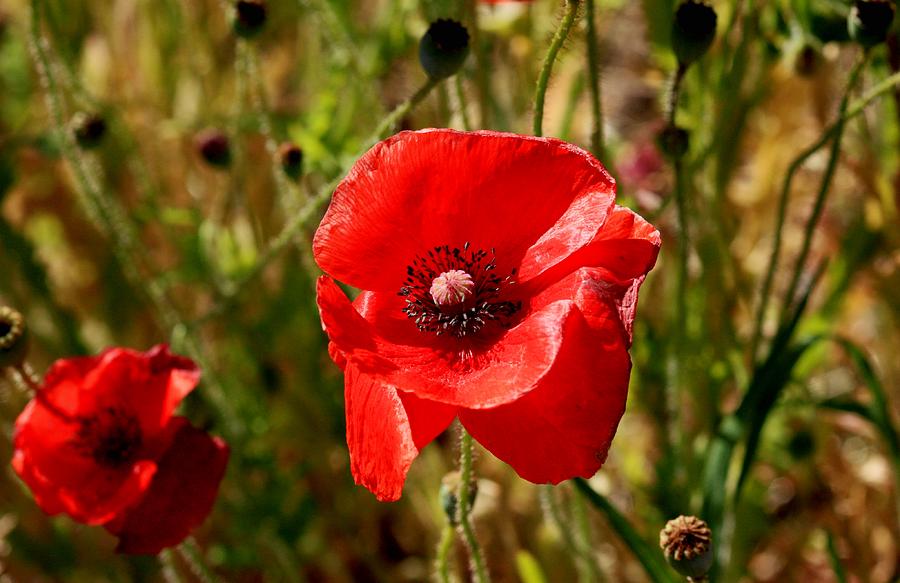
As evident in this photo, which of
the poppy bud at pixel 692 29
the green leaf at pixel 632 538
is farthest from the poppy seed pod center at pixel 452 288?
the poppy bud at pixel 692 29

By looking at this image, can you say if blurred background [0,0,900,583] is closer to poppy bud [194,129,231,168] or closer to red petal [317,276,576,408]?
poppy bud [194,129,231,168]

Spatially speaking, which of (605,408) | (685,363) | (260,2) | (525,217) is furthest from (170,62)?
(605,408)

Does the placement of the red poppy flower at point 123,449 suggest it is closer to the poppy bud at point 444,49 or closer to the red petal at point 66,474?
the red petal at point 66,474

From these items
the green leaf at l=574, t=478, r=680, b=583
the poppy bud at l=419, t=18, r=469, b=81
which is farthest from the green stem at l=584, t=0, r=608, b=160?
the green leaf at l=574, t=478, r=680, b=583

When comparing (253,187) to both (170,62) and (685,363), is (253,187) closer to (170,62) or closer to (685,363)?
(170,62)

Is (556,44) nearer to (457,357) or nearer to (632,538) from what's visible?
(457,357)

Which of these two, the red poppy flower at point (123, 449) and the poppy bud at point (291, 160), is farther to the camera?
the poppy bud at point (291, 160)

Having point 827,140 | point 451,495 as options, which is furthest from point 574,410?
point 827,140
